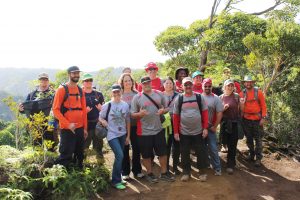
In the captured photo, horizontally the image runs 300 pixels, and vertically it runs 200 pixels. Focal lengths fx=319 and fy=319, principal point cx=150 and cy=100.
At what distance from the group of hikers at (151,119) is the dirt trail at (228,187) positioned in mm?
188

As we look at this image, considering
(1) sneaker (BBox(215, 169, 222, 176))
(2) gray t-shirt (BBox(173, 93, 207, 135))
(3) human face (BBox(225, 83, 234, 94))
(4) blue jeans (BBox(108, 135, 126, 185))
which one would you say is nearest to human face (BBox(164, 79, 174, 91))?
(2) gray t-shirt (BBox(173, 93, 207, 135))

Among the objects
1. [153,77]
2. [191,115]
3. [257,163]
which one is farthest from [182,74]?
[257,163]

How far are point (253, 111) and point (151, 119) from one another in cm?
258

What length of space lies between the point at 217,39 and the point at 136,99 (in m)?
6.69

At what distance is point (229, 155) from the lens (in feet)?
23.5

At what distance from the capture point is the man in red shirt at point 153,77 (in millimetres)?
6840

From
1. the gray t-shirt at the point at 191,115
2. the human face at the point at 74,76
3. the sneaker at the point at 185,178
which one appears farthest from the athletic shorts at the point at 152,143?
the human face at the point at 74,76

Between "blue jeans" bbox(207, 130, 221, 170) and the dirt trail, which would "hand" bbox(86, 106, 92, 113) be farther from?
"blue jeans" bbox(207, 130, 221, 170)

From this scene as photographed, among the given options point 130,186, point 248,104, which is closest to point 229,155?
point 248,104

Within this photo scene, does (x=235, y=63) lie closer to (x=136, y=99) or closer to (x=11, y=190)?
(x=136, y=99)

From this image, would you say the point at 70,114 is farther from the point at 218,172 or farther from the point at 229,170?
the point at 229,170

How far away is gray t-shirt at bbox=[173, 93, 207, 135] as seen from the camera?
6.35 m

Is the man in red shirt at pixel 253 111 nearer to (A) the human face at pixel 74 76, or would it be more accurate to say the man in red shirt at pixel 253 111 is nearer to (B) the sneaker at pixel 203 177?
(B) the sneaker at pixel 203 177

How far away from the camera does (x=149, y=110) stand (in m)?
6.26
